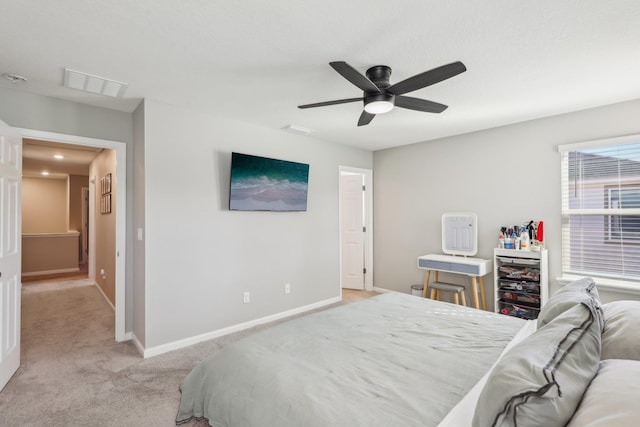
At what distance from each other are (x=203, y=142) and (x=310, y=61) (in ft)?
5.40

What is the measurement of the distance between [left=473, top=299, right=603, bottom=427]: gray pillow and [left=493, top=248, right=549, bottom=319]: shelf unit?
8.77 ft

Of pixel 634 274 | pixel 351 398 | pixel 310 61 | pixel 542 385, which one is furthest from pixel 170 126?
pixel 634 274

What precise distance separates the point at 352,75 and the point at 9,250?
2987mm

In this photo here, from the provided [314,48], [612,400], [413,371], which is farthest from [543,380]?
[314,48]

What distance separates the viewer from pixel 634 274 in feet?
10.3

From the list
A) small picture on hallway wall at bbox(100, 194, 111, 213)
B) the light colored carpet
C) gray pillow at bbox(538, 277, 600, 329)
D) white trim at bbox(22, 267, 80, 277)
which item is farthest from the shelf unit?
white trim at bbox(22, 267, 80, 277)

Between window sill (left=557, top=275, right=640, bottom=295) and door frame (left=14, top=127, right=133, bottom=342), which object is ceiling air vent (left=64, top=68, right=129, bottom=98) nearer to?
door frame (left=14, top=127, right=133, bottom=342)

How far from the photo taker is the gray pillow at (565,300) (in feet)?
4.93

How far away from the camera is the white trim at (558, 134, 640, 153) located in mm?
3117

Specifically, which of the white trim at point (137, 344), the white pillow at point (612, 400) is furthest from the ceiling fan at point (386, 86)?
the white trim at point (137, 344)

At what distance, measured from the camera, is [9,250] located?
2.56m

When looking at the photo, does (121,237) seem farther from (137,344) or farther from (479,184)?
(479,184)

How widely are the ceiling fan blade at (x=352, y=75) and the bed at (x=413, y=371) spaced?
5.27ft

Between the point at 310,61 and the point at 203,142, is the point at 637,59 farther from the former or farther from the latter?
the point at 203,142
